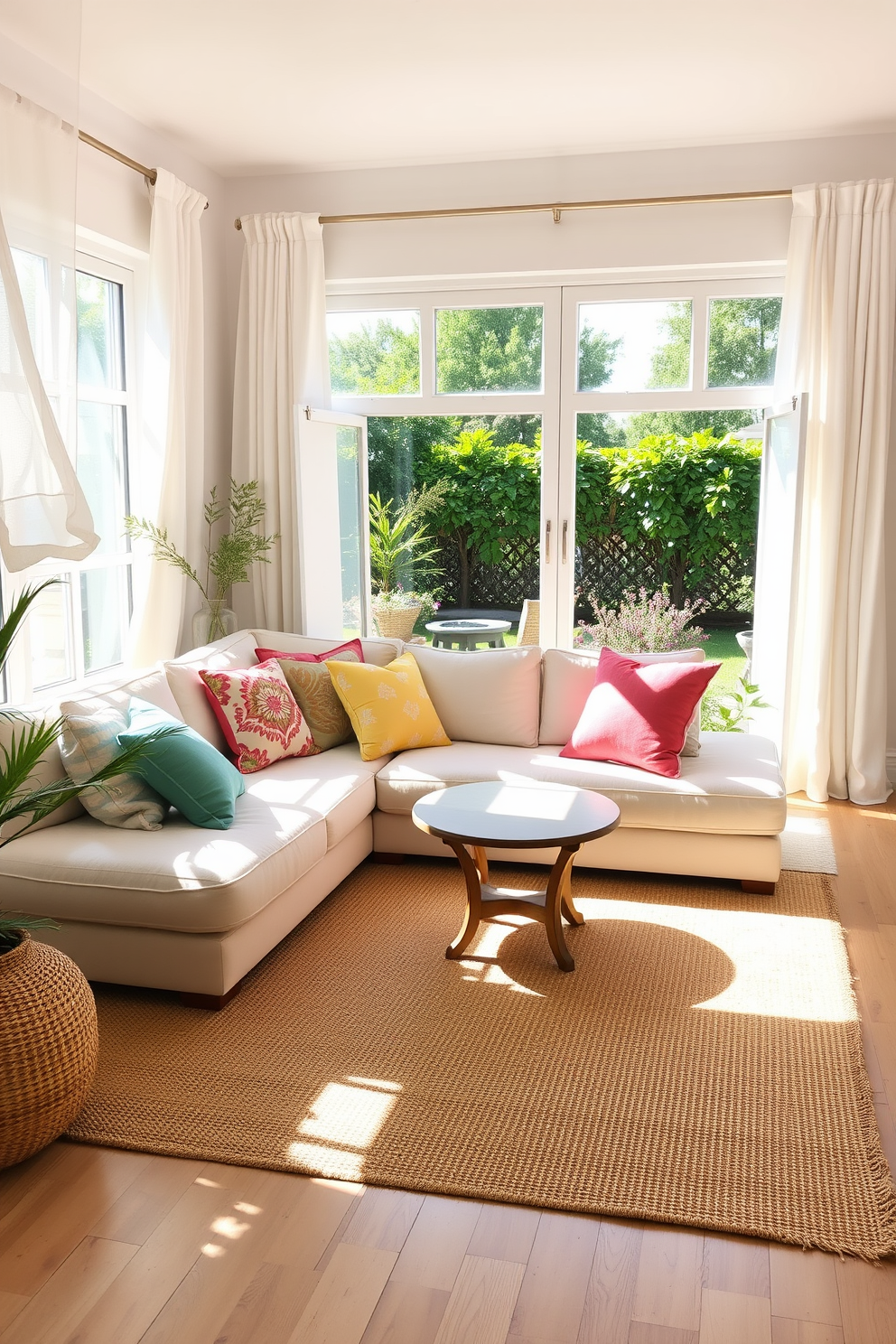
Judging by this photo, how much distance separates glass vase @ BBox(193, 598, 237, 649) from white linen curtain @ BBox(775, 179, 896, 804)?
2536mm

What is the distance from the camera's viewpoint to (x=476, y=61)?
12.3 ft

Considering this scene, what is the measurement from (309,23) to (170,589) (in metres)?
2.19

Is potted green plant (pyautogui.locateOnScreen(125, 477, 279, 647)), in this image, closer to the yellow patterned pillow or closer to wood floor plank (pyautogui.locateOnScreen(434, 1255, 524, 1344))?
the yellow patterned pillow

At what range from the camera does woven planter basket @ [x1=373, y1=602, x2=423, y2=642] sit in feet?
17.9

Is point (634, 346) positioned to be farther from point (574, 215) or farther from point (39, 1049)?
point (39, 1049)

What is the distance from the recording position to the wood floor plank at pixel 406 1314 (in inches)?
70.4

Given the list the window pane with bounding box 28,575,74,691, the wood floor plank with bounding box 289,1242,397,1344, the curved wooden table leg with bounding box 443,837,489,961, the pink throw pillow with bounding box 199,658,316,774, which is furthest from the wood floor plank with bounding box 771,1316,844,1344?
the window pane with bounding box 28,575,74,691

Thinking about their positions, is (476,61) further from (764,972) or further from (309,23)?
(764,972)

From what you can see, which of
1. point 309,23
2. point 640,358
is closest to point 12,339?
point 309,23

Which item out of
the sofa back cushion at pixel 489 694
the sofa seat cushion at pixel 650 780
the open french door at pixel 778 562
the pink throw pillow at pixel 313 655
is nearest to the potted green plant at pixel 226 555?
the pink throw pillow at pixel 313 655

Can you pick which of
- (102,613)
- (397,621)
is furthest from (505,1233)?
(397,621)

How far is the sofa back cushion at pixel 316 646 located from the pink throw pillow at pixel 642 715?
923 millimetres

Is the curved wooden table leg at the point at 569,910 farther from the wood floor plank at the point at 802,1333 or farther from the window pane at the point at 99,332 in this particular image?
the window pane at the point at 99,332

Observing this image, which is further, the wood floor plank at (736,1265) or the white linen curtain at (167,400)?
the white linen curtain at (167,400)
